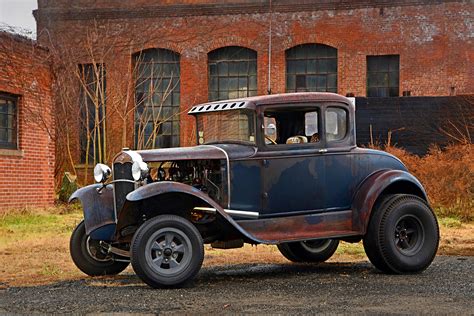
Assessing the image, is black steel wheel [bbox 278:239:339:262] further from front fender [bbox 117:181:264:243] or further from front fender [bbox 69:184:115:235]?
front fender [bbox 69:184:115:235]

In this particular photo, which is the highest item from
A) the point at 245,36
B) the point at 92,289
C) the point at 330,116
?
the point at 245,36

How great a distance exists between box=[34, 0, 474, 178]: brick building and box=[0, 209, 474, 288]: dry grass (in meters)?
11.8

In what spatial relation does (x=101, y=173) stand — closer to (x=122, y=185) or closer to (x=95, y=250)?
(x=122, y=185)

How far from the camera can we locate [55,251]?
39.2 feet

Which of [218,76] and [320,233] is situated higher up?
[218,76]

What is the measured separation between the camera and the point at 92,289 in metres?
8.00

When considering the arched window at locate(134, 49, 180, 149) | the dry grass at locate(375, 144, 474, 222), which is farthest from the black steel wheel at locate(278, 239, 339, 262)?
the arched window at locate(134, 49, 180, 149)

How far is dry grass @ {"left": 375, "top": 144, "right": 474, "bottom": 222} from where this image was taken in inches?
705

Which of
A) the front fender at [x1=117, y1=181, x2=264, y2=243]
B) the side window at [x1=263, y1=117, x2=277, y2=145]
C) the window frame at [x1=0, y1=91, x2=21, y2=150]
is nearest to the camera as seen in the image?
the front fender at [x1=117, y1=181, x2=264, y2=243]

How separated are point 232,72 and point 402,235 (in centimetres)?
2096

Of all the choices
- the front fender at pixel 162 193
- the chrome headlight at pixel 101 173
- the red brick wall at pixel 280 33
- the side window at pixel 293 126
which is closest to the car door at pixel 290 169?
the side window at pixel 293 126

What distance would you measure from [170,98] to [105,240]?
70.4ft

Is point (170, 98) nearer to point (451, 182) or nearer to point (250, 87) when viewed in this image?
point (250, 87)

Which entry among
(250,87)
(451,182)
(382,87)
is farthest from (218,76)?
(451,182)
